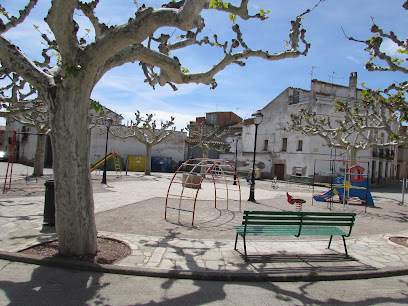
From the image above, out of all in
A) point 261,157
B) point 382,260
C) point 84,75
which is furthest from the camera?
point 261,157

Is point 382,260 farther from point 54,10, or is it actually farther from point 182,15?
point 54,10

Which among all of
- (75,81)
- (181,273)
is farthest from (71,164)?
(181,273)

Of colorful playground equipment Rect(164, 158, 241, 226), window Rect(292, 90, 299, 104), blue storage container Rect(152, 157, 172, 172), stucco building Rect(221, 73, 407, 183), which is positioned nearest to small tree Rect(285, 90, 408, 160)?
stucco building Rect(221, 73, 407, 183)

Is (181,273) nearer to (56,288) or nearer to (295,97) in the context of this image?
(56,288)

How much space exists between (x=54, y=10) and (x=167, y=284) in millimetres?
4443

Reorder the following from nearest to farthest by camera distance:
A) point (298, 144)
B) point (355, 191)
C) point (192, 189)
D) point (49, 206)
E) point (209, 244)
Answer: point (209, 244), point (49, 206), point (355, 191), point (192, 189), point (298, 144)

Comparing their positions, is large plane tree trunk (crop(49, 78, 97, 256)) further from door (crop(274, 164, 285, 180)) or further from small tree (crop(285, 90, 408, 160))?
door (crop(274, 164, 285, 180))

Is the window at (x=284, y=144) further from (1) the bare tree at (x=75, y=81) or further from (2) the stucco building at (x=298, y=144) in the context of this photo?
(1) the bare tree at (x=75, y=81)

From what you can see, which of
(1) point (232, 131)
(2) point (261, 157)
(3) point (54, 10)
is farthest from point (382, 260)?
(1) point (232, 131)

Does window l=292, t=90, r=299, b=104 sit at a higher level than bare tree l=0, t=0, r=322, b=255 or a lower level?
higher

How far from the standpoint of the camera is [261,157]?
32.5 m

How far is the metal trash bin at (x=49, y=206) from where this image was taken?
6.85 metres

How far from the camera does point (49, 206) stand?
22.8ft

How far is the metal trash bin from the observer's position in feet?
22.5
